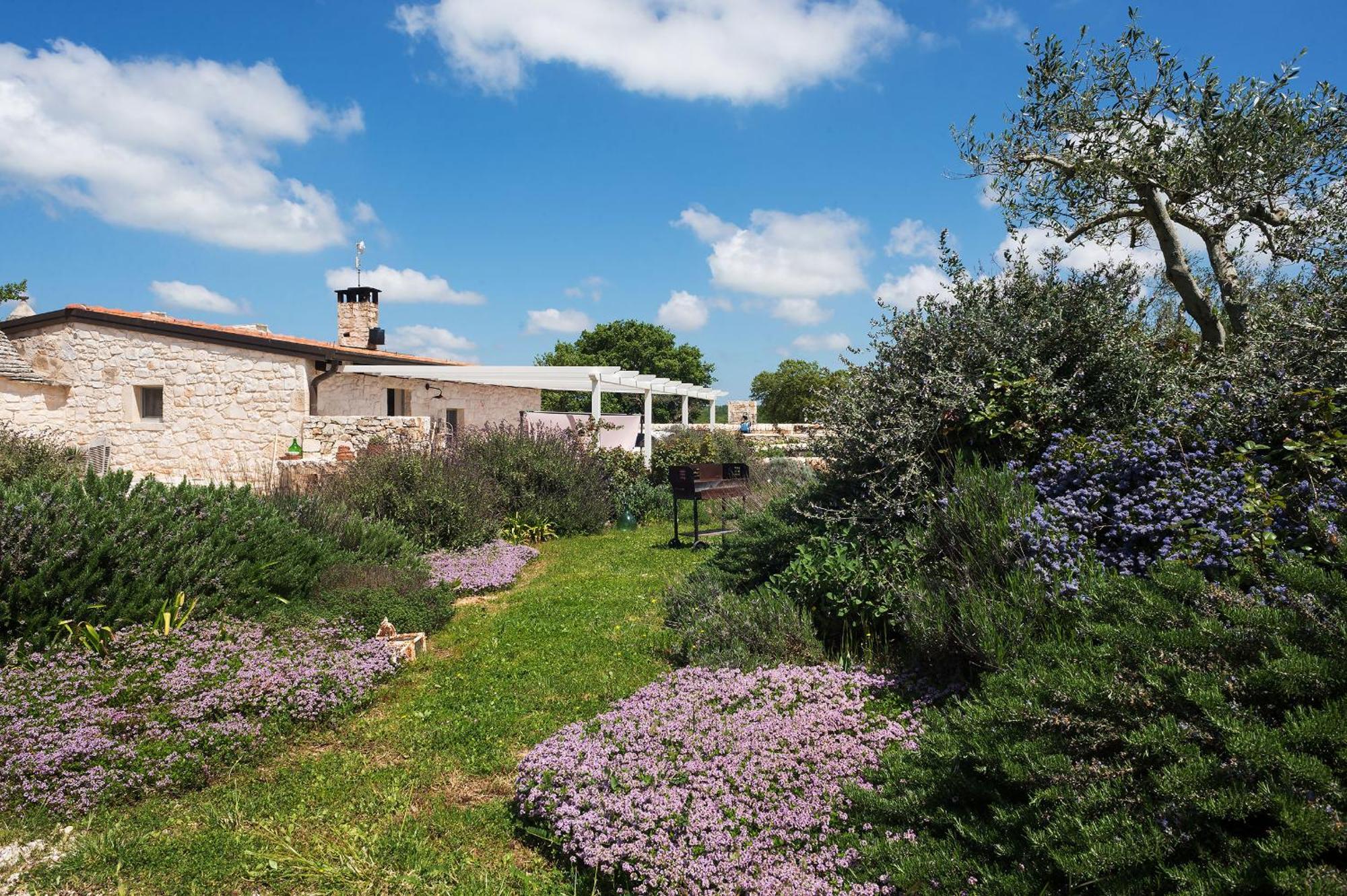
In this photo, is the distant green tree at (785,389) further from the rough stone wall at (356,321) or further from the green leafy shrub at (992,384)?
the green leafy shrub at (992,384)

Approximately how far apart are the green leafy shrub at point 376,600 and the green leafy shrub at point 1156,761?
419 cm

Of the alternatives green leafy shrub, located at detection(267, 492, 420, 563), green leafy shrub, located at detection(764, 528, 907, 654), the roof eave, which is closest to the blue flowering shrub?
green leafy shrub, located at detection(764, 528, 907, 654)

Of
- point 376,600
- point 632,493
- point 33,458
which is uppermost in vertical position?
point 33,458

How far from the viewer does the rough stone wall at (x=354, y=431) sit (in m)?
12.9

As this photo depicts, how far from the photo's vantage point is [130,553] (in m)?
4.71

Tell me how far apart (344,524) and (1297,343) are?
7280mm

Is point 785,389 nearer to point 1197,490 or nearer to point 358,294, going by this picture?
point 358,294

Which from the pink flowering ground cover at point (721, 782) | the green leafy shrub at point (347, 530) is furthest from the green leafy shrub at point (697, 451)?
the pink flowering ground cover at point (721, 782)

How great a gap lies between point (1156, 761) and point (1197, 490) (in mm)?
1715

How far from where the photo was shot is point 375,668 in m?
4.90

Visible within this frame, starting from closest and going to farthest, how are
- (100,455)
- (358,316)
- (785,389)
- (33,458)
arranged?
(33,458), (100,455), (358,316), (785,389)

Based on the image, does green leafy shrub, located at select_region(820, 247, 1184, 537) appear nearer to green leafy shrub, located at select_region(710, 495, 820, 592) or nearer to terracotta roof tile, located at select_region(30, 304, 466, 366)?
green leafy shrub, located at select_region(710, 495, 820, 592)

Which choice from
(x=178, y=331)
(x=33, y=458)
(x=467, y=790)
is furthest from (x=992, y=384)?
(x=178, y=331)

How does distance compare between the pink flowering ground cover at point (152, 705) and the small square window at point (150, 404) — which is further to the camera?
the small square window at point (150, 404)
